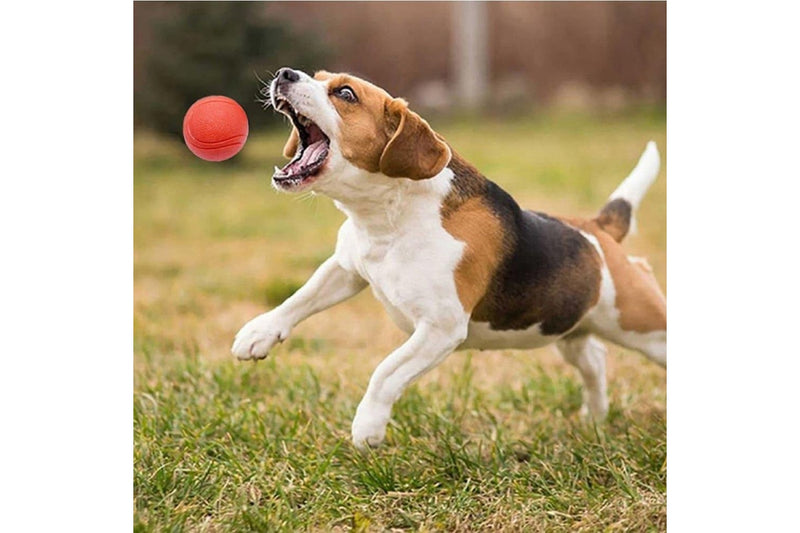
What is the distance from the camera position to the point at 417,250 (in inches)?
94.7

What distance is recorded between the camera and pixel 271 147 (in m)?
6.31

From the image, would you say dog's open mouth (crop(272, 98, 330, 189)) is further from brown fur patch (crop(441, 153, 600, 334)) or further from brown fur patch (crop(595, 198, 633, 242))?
brown fur patch (crop(595, 198, 633, 242))

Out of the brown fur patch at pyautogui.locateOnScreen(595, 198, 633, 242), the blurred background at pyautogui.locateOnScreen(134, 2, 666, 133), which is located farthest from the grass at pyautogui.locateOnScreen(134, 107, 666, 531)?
the blurred background at pyautogui.locateOnScreen(134, 2, 666, 133)

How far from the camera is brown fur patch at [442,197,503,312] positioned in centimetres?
243

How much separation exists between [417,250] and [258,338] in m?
0.48

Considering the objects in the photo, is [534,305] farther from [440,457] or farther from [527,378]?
[527,378]

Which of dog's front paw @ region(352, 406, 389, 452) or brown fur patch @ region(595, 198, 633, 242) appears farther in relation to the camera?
brown fur patch @ region(595, 198, 633, 242)

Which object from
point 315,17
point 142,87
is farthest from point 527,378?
point 315,17

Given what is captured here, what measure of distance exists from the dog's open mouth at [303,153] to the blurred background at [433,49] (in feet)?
14.3

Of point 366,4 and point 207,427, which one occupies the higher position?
point 366,4

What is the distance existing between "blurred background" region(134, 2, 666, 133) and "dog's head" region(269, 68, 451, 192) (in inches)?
173

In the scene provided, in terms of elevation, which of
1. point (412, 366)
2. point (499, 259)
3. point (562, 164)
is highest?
point (499, 259)

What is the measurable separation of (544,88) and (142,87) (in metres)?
4.01

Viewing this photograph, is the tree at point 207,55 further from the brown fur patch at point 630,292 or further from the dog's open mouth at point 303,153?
the dog's open mouth at point 303,153
